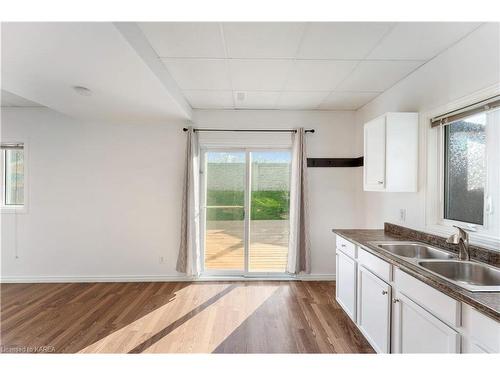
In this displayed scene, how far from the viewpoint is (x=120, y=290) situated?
364 cm

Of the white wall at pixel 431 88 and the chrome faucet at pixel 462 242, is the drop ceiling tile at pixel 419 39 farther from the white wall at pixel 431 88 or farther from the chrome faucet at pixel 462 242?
the chrome faucet at pixel 462 242

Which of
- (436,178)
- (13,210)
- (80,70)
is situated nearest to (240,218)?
(436,178)

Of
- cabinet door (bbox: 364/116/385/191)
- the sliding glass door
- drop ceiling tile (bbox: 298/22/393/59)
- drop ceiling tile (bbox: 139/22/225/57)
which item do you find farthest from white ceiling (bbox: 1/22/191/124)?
cabinet door (bbox: 364/116/385/191)

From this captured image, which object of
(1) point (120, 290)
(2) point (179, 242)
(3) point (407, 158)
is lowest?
(1) point (120, 290)

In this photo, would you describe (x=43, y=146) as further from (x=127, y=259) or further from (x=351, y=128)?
(x=351, y=128)

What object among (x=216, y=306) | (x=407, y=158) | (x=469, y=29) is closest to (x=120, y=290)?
(x=216, y=306)

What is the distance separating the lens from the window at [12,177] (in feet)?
13.2

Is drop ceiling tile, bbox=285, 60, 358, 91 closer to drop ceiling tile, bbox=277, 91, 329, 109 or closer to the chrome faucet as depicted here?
drop ceiling tile, bbox=277, 91, 329, 109

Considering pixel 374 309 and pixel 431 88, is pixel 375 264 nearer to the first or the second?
pixel 374 309

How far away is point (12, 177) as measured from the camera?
4035 mm

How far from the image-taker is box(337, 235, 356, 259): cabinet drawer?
2.65 m

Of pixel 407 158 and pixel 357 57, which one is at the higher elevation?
pixel 357 57

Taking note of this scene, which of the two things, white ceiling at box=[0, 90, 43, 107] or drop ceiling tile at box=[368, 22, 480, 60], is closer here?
drop ceiling tile at box=[368, 22, 480, 60]

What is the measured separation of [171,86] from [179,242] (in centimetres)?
219
